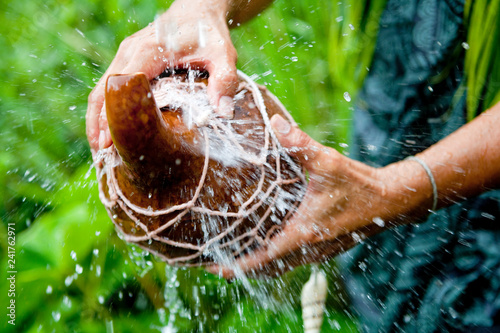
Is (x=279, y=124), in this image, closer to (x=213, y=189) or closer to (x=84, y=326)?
(x=213, y=189)

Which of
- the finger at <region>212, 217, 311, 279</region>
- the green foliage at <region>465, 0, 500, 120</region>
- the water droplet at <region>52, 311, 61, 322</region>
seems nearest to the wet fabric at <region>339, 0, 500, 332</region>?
the green foliage at <region>465, 0, 500, 120</region>

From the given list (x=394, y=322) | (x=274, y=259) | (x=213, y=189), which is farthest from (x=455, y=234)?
(x=213, y=189)

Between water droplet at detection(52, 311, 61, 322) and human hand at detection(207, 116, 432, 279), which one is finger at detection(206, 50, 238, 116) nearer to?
human hand at detection(207, 116, 432, 279)

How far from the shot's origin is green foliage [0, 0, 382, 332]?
57.6 inches

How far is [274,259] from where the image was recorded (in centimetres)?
96

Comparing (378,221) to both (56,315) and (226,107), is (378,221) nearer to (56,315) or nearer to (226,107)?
(226,107)

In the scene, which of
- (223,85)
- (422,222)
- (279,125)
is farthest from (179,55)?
(422,222)

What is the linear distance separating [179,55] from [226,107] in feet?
0.67

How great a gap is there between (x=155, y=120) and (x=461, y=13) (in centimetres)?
84

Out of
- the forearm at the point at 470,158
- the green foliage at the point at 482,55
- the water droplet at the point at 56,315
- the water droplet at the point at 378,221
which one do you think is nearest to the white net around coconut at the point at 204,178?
the water droplet at the point at 378,221

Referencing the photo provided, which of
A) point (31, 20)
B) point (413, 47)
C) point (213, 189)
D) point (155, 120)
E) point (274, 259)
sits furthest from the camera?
point (31, 20)

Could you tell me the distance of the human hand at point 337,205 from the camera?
91 cm

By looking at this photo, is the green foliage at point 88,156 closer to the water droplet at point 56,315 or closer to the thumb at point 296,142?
the water droplet at point 56,315

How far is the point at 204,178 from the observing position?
0.79m
